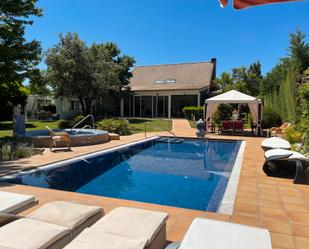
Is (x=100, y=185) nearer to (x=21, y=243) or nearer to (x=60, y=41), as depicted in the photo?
(x=21, y=243)

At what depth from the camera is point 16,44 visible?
1210 centimetres

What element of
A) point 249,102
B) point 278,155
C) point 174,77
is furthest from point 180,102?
point 278,155

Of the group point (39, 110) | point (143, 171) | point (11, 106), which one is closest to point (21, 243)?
point (143, 171)

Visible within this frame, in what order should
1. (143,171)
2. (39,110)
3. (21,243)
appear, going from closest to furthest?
(21,243) < (143,171) < (39,110)

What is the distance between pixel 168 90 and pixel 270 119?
10.8 metres

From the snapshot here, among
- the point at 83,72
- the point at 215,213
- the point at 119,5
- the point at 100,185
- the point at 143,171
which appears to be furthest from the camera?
the point at 83,72

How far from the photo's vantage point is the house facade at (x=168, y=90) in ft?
90.3

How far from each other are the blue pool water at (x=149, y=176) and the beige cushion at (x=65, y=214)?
2.60m

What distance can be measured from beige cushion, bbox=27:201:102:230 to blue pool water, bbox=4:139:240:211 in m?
2.60

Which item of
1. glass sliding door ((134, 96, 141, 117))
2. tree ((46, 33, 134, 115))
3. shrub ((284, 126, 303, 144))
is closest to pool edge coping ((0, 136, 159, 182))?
shrub ((284, 126, 303, 144))

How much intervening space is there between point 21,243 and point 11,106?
22251mm

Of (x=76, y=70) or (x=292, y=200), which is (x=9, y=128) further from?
(x=292, y=200)

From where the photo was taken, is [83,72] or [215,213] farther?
[83,72]

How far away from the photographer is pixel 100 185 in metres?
7.02
